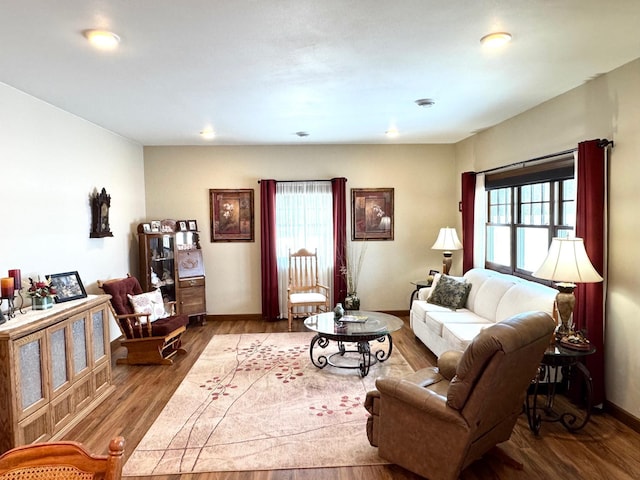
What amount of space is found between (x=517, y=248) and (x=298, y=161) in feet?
10.8

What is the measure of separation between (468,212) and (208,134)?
3570mm

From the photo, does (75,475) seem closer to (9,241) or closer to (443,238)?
(9,241)

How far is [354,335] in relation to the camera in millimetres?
3906

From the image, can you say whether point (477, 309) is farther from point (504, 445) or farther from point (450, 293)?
point (504, 445)

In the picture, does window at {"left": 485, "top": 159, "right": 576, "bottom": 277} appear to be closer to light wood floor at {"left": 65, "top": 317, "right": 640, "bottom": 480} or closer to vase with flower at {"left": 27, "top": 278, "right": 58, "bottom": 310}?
light wood floor at {"left": 65, "top": 317, "right": 640, "bottom": 480}

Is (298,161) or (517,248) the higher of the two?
(298,161)

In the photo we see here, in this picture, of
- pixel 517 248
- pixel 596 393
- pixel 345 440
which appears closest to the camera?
pixel 345 440

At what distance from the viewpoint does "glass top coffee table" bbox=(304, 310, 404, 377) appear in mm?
3939

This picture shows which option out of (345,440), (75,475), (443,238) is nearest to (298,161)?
(443,238)

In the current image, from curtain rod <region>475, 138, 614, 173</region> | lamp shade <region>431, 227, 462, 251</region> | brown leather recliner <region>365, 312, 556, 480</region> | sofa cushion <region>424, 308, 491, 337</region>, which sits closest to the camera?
brown leather recliner <region>365, 312, 556, 480</region>

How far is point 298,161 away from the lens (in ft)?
20.7

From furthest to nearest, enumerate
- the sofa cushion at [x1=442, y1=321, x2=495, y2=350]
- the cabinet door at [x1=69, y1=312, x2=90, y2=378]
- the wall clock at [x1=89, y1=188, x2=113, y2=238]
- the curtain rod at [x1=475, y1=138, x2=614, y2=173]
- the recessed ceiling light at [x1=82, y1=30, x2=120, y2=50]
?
the wall clock at [x1=89, y1=188, x2=113, y2=238], the sofa cushion at [x1=442, y1=321, x2=495, y2=350], the cabinet door at [x1=69, y1=312, x2=90, y2=378], the curtain rod at [x1=475, y1=138, x2=614, y2=173], the recessed ceiling light at [x1=82, y1=30, x2=120, y2=50]

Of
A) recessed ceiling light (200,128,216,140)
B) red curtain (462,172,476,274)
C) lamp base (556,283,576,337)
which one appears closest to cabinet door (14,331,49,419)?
recessed ceiling light (200,128,216,140)

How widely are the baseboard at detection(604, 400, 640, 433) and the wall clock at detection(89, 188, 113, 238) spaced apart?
16.8 ft
